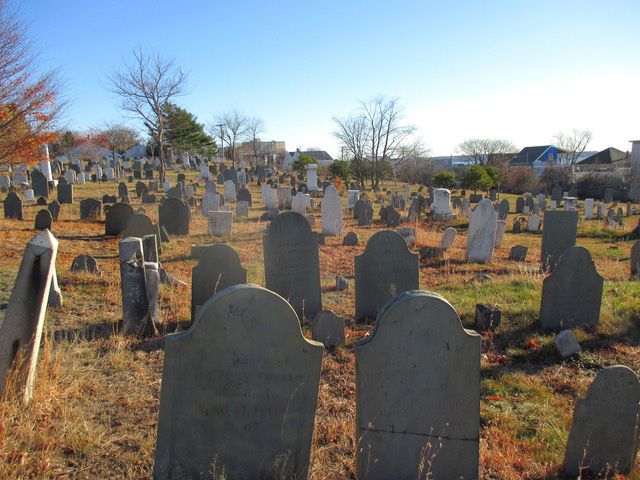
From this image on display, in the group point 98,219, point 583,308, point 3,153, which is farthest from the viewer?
point 98,219

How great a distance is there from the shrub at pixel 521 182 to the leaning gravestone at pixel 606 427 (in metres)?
41.5

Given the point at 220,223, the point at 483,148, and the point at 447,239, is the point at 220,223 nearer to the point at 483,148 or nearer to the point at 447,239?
the point at 447,239

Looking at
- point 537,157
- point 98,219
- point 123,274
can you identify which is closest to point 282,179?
point 98,219

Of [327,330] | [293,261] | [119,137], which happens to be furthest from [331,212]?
[119,137]

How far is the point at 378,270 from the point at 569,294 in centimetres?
245

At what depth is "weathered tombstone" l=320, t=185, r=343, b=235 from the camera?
13698mm

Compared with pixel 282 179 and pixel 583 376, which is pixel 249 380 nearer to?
pixel 583 376

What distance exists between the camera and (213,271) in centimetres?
597

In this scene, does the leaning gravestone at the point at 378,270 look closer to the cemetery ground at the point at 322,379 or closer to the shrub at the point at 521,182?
the cemetery ground at the point at 322,379

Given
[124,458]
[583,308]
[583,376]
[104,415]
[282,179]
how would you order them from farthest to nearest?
[282,179] → [583,308] → [583,376] → [104,415] → [124,458]

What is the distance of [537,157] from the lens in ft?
250

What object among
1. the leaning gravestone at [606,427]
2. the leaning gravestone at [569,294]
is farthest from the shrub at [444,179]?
the leaning gravestone at [606,427]

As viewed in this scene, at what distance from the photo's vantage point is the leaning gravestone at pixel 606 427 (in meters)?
3.16

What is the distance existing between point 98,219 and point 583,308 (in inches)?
531
